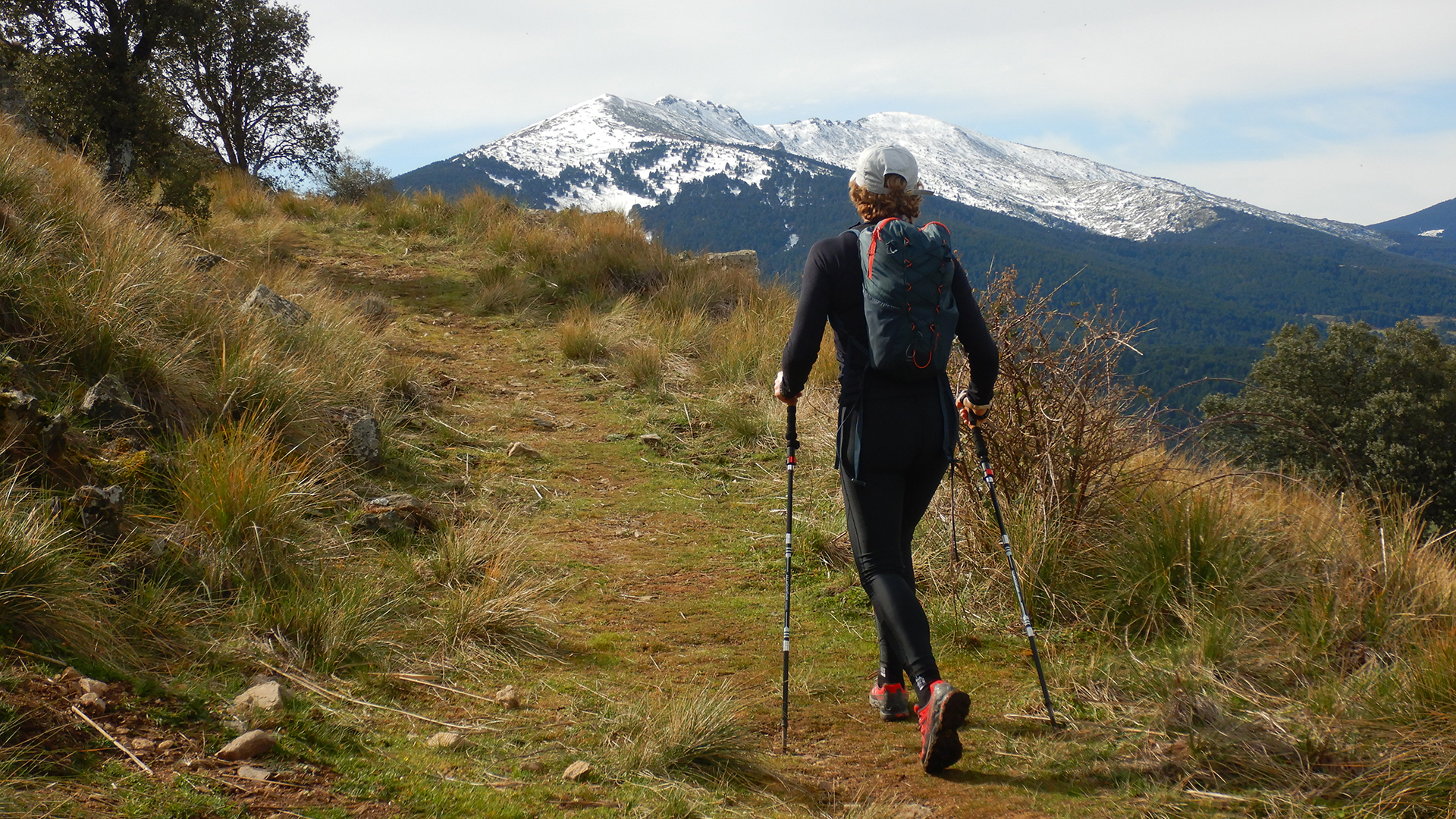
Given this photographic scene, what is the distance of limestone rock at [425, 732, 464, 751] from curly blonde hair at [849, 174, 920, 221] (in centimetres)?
240

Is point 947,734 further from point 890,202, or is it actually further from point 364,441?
point 364,441

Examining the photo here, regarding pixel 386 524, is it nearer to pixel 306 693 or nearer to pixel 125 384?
pixel 125 384

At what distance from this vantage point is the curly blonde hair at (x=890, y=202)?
3363 mm

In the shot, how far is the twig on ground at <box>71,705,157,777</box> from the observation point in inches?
89.9

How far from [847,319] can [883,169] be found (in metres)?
0.60

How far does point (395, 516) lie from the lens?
4.79 m

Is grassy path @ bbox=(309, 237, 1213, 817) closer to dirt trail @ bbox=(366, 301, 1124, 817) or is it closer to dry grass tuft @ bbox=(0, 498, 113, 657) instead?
dirt trail @ bbox=(366, 301, 1124, 817)

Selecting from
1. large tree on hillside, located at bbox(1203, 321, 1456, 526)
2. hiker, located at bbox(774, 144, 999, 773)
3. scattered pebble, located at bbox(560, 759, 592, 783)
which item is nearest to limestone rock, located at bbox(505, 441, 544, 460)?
hiker, located at bbox(774, 144, 999, 773)

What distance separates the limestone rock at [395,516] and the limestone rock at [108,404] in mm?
1174

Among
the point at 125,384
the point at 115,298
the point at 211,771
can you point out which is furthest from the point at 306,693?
the point at 115,298

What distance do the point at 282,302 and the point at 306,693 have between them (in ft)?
16.3

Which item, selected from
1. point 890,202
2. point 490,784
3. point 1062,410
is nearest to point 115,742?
point 490,784

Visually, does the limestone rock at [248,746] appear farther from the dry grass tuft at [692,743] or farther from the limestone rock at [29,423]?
the limestone rock at [29,423]

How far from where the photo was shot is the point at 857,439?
3.29 m
